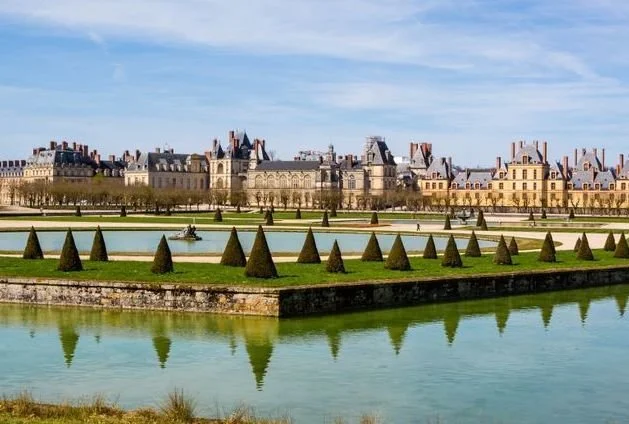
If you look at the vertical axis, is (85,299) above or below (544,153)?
below

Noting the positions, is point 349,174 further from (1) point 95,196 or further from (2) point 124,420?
(2) point 124,420

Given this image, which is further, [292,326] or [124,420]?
[292,326]

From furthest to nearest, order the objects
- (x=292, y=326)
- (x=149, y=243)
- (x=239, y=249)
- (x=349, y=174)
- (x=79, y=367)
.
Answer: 1. (x=349, y=174)
2. (x=149, y=243)
3. (x=239, y=249)
4. (x=292, y=326)
5. (x=79, y=367)

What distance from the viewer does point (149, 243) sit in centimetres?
3262

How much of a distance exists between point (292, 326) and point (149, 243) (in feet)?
53.1

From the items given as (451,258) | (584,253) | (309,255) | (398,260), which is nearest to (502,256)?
(451,258)

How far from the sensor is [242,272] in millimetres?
20812

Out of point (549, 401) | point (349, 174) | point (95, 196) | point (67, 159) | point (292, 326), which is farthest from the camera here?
point (67, 159)

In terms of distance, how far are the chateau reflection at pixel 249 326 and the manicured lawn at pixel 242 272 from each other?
4.03ft

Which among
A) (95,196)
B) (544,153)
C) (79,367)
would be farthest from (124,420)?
(544,153)

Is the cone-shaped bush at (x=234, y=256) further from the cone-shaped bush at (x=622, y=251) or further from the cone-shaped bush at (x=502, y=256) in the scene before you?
the cone-shaped bush at (x=622, y=251)

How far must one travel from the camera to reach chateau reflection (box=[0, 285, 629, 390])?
51.2ft

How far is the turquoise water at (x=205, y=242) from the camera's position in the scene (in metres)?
30.0

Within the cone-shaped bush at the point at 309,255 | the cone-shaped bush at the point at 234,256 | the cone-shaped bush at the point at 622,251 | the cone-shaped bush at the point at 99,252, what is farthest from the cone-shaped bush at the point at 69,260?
the cone-shaped bush at the point at 622,251
